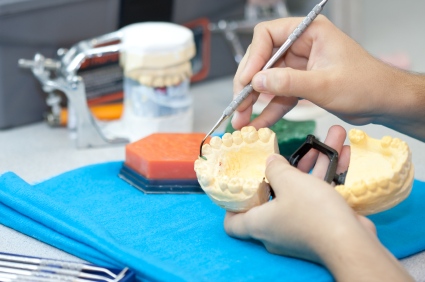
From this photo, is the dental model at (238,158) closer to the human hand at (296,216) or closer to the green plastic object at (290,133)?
the human hand at (296,216)

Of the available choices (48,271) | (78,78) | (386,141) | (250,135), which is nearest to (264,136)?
(250,135)

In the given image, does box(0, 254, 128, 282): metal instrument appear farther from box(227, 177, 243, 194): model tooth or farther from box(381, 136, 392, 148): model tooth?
box(381, 136, 392, 148): model tooth

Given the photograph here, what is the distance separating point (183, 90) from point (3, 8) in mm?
296

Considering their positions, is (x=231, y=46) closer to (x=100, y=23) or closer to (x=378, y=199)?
(x=100, y=23)

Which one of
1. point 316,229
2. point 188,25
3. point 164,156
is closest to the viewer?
point 316,229

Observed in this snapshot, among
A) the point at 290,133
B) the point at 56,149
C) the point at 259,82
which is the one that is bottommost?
the point at 56,149

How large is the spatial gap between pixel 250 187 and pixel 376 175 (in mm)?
127

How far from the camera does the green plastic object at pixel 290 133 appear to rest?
3.23 feet

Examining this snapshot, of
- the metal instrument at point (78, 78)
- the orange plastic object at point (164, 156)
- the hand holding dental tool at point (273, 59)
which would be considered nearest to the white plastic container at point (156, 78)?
the metal instrument at point (78, 78)

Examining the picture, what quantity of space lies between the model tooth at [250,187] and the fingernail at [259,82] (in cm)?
11

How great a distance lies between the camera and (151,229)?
0.82 meters

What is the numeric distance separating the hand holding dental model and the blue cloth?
Answer: 0.03 metres

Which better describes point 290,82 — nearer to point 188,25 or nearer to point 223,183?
point 223,183

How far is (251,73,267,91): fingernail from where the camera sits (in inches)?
31.7
